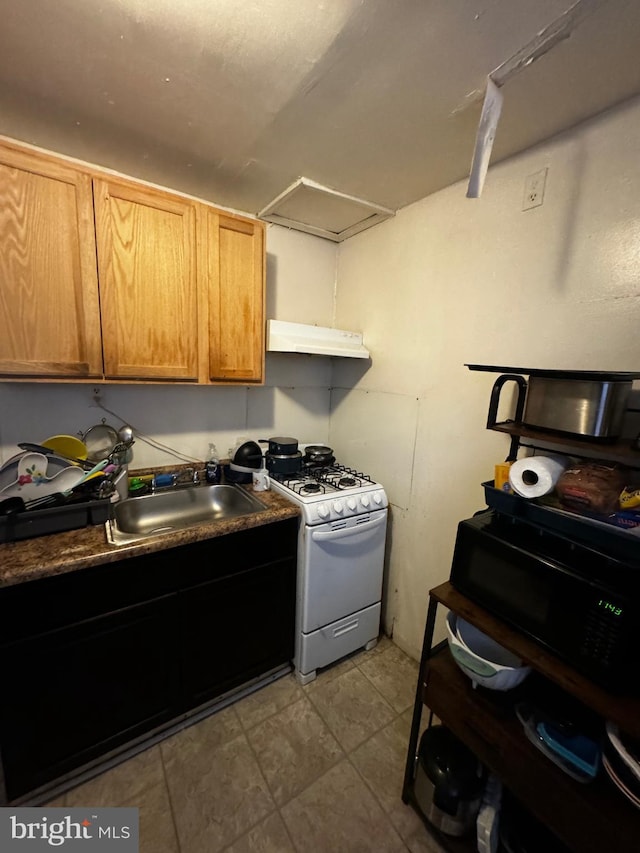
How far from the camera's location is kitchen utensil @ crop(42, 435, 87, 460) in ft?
4.67

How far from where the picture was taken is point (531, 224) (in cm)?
124

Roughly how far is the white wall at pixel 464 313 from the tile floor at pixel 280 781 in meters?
0.56

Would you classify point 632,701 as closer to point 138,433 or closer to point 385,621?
point 385,621

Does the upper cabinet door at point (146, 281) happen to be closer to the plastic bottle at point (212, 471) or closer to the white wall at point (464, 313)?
the plastic bottle at point (212, 471)

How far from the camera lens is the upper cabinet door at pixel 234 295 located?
1509 mm

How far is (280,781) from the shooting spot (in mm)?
1258

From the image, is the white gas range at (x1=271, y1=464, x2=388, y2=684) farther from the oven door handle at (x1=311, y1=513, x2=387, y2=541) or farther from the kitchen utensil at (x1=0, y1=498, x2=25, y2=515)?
the kitchen utensil at (x1=0, y1=498, x2=25, y2=515)

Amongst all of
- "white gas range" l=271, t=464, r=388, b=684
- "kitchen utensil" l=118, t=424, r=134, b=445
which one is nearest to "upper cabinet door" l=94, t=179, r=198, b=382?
"kitchen utensil" l=118, t=424, r=134, b=445

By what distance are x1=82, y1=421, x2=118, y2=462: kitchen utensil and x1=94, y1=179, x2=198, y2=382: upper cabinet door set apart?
0.39 meters

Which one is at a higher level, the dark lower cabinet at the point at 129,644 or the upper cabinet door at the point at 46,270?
the upper cabinet door at the point at 46,270

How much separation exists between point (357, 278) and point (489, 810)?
236 cm

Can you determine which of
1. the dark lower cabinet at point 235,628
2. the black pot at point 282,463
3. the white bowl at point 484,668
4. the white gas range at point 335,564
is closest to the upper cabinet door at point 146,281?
the black pot at point 282,463

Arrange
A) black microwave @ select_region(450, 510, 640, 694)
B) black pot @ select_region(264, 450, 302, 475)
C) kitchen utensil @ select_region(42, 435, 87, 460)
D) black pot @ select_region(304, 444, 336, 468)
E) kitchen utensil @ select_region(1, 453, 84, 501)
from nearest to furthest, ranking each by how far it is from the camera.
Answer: black microwave @ select_region(450, 510, 640, 694), kitchen utensil @ select_region(1, 453, 84, 501), kitchen utensil @ select_region(42, 435, 87, 460), black pot @ select_region(264, 450, 302, 475), black pot @ select_region(304, 444, 336, 468)

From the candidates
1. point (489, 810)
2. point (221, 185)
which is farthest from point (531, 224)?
point (489, 810)
